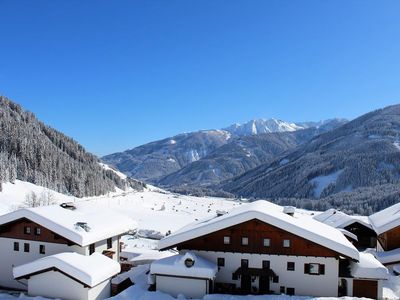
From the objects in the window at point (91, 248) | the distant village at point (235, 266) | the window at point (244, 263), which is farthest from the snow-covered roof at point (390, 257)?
the window at point (91, 248)

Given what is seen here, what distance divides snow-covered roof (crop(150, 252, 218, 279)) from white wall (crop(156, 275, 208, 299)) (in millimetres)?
632

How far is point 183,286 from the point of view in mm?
27562

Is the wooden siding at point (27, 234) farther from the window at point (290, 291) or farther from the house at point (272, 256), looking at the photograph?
the window at point (290, 291)

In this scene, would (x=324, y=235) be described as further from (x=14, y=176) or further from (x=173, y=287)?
(x=14, y=176)

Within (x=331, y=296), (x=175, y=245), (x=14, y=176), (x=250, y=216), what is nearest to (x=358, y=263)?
(x=331, y=296)

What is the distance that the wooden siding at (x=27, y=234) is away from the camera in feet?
103

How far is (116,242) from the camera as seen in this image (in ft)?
123

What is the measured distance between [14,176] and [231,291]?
389 ft

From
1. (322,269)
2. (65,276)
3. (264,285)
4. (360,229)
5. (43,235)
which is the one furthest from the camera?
(360,229)

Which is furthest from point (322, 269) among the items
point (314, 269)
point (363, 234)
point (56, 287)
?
point (363, 234)

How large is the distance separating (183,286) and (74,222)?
1130 centimetres

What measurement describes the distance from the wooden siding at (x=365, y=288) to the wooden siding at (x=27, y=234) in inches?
886

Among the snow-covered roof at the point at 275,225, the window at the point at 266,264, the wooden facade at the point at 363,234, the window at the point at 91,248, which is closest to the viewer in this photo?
the snow-covered roof at the point at 275,225

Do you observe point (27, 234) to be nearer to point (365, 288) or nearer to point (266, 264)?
point (266, 264)
